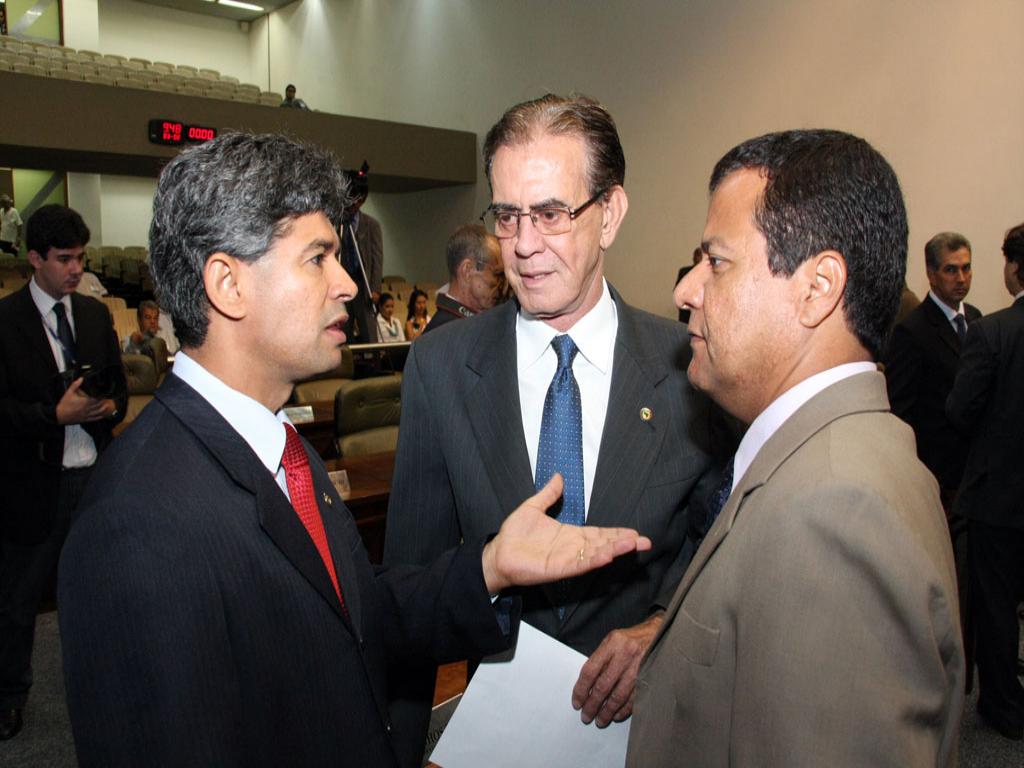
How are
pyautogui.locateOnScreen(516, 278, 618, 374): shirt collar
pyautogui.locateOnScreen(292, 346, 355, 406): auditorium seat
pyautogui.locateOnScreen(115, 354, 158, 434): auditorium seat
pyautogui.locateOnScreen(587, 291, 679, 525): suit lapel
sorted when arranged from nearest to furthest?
pyautogui.locateOnScreen(587, 291, 679, 525): suit lapel, pyautogui.locateOnScreen(516, 278, 618, 374): shirt collar, pyautogui.locateOnScreen(292, 346, 355, 406): auditorium seat, pyautogui.locateOnScreen(115, 354, 158, 434): auditorium seat

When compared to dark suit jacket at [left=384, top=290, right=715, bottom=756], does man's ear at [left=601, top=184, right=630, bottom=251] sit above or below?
above

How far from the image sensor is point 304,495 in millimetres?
1150

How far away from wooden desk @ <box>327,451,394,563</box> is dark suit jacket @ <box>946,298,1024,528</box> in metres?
2.45

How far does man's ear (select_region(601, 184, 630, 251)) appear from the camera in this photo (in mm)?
1492

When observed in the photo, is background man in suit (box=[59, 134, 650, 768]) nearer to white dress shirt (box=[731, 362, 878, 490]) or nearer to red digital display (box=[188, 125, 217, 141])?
white dress shirt (box=[731, 362, 878, 490])

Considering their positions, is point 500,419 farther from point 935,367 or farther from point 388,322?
point 388,322

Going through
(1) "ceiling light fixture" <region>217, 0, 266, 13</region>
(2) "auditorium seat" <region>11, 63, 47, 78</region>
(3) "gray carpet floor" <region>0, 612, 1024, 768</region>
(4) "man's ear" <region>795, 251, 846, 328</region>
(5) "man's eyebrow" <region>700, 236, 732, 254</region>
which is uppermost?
(1) "ceiling light fixture" <region>217, 0, 266, 13</region>

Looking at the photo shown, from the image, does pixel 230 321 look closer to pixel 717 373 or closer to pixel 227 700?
pixel 227 700

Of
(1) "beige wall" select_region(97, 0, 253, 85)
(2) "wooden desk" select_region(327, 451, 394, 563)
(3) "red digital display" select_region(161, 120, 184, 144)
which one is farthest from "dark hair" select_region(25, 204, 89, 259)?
(1) "beige wall" select_region(97, 0, 253, 85)

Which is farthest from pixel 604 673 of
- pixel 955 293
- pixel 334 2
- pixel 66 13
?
pixel 66 13

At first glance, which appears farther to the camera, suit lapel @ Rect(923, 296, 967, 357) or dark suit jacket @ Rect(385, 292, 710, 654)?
suit lapel @ Rect(923, 296, 967, 357)

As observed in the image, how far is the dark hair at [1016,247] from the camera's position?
10.7ft

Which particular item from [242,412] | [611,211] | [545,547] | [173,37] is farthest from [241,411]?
[173,37]

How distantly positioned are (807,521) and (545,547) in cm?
47
